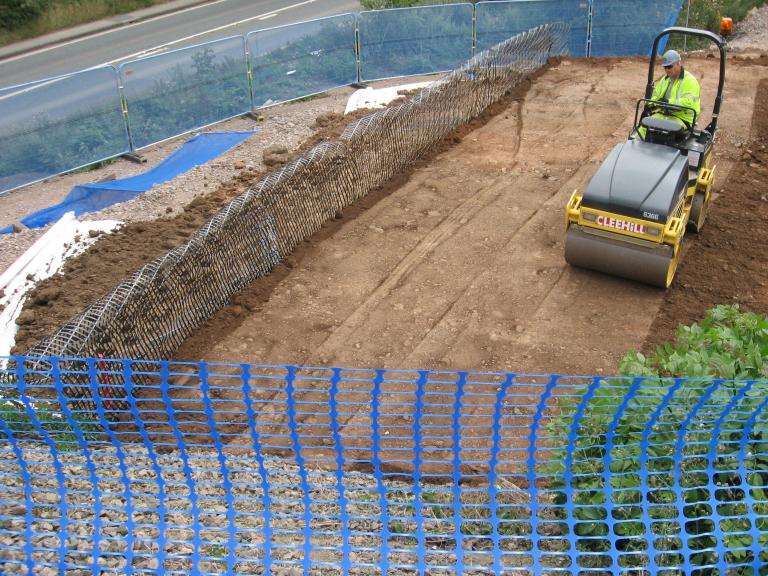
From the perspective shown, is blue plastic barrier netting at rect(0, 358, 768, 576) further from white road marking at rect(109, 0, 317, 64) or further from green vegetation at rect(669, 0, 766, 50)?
white road marking at rect(109, 0, 317, 64)

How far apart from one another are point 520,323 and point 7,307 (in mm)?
5796

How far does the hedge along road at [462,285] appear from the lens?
8828mm

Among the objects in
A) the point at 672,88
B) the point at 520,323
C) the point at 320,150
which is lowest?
the point at 520,323

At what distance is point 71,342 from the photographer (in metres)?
7.75

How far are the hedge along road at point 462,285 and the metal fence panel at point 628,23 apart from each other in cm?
485

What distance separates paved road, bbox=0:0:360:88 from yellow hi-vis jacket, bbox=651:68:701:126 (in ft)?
53.8

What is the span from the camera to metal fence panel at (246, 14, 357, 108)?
15.2 meters

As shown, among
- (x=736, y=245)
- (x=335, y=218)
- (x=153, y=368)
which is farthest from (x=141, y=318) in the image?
(x=736, y=245)

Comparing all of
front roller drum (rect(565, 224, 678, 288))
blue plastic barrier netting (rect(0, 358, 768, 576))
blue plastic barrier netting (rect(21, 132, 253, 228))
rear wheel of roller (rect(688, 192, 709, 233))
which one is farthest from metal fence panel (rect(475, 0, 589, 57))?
blue plastic barrier netting (rect(0, 358, 768, 576))

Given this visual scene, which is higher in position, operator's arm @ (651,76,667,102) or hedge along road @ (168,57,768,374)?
operator's arm @ (651,76,667,102)

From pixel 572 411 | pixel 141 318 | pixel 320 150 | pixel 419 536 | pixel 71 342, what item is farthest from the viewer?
pixel 320 150

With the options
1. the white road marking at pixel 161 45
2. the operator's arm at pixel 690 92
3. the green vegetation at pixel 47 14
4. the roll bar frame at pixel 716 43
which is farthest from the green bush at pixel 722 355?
the green vegetation at pixel 47 14

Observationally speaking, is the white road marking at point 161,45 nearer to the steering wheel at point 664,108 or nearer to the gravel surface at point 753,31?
the gravel surface at point 753,31

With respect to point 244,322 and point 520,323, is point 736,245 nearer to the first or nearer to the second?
point 520,323
